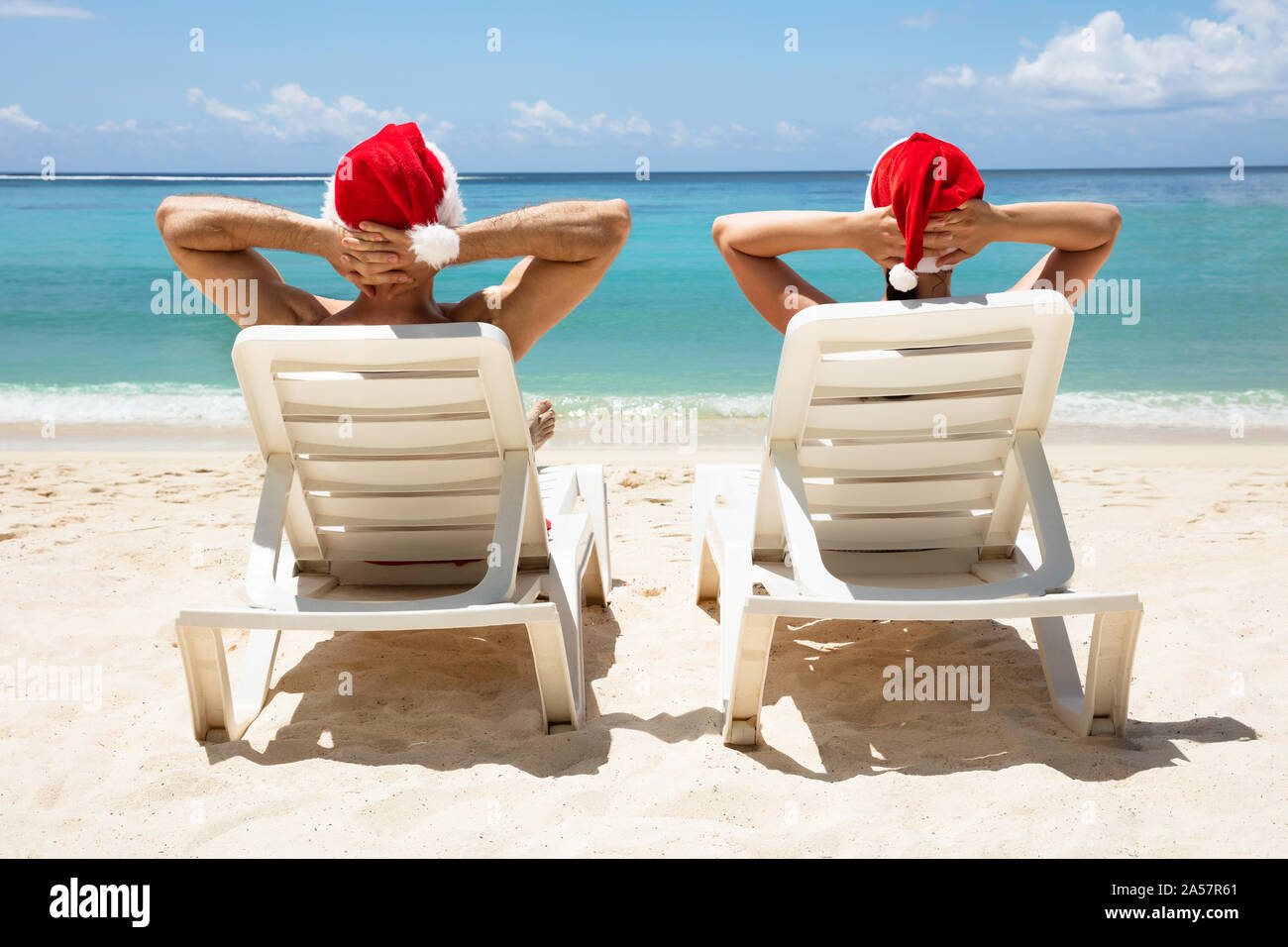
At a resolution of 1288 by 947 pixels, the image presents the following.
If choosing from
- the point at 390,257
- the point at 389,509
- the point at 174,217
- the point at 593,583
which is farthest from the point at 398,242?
the point at 593,583

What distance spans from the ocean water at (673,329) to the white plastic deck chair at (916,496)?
525 centimetres

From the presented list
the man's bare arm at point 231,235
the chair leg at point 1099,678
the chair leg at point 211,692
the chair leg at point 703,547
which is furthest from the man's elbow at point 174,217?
the chair leg at point 1099,678

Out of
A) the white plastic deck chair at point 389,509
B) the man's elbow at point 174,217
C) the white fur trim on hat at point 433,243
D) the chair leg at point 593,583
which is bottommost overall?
the chair leg at point 593,583

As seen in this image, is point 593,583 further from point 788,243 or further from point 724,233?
point 788,243

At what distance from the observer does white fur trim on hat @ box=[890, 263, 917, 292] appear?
2.75 metres

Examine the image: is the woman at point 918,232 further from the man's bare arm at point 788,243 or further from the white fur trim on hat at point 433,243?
the white fur trim on hat at point 433,243

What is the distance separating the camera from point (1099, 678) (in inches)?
106

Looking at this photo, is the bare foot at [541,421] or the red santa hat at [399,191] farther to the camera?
the bare foot at [541,421]

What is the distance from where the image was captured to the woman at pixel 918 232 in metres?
2.74

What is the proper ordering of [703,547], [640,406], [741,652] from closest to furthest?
[741,652], [703,547], [640,406]

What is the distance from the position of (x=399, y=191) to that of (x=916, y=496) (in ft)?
5.58

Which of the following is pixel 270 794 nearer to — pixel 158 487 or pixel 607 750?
pixel 607 750

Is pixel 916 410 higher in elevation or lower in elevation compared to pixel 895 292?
lower

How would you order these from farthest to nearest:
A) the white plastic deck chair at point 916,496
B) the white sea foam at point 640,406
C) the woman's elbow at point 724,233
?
the white sea foam at point 640,406 < the woman's elbow at point 724,233 < the white plastic deck chair at point 916,496
